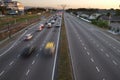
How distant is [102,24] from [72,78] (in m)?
75.7

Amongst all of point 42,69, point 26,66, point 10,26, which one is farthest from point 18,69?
point 10,26

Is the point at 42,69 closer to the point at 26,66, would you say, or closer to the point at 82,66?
the point at 26,66

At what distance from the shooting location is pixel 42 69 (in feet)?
95.5

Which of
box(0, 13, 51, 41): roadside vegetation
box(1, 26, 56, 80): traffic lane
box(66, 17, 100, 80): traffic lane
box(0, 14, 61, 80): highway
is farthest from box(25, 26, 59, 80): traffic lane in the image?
box(0, 13, 51, 41): roadside vegetation

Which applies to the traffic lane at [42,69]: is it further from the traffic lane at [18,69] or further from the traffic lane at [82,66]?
the traffic lane at [82,66]

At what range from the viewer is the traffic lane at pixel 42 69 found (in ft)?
84.9

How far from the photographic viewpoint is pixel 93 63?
104 feet

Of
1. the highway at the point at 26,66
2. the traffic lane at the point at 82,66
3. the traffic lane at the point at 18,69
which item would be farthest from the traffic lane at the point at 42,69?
the traffic lane at the point at 82,66

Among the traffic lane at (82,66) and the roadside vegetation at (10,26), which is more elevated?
the traffic lane at (82,66)

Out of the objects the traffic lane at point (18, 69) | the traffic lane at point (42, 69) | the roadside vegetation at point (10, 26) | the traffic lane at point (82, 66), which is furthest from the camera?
the roadside vegetation at point (10, 26)

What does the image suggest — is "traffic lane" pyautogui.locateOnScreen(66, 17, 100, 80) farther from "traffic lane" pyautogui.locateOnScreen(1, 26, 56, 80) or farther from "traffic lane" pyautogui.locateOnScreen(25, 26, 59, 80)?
"traffic lane" pyautogui.locateOnScreen(1, 26, 56, 80)

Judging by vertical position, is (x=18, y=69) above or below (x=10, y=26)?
above

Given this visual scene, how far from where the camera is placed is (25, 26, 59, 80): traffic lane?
25.9m

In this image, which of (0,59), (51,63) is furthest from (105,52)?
(0,59)
